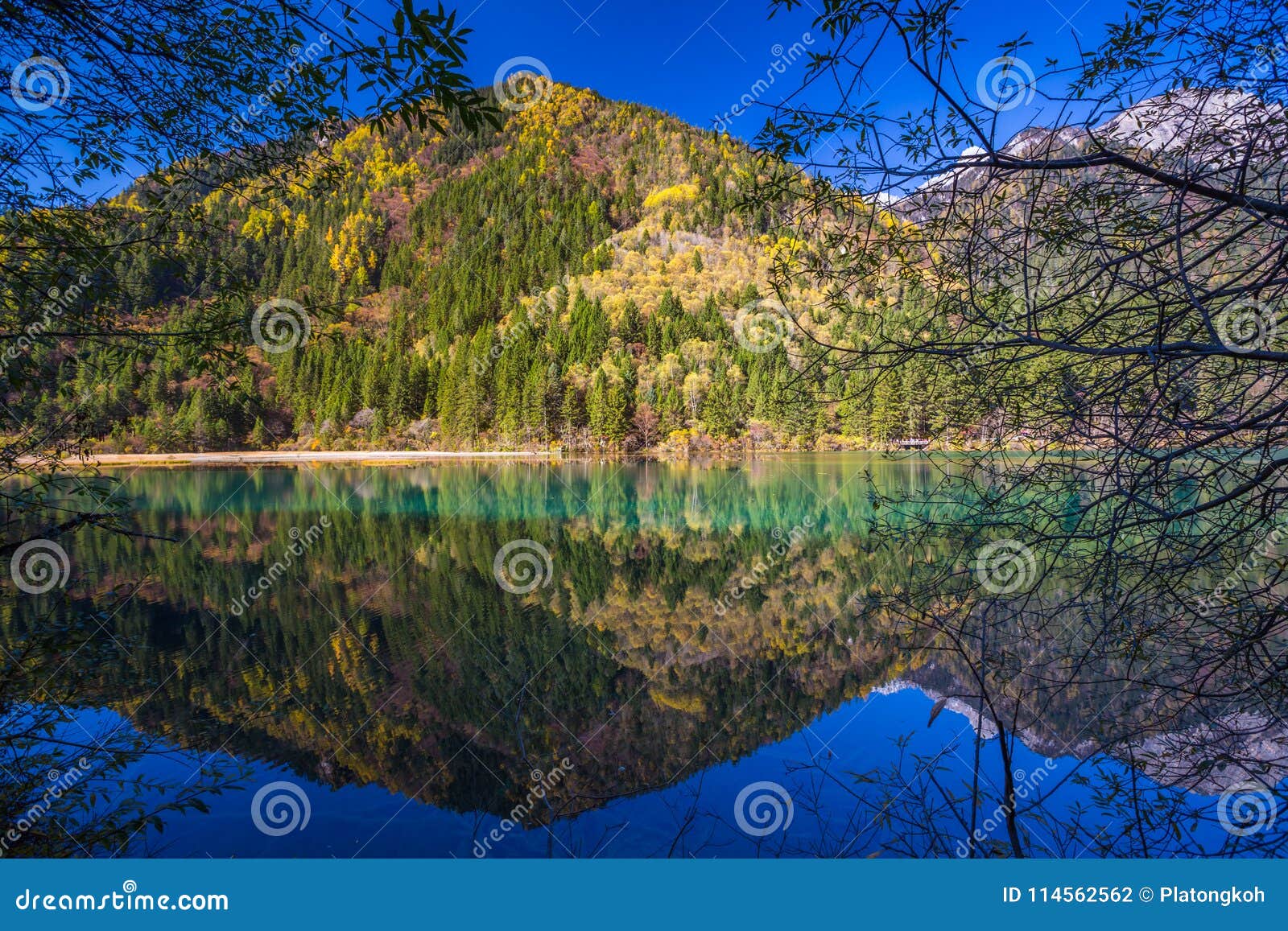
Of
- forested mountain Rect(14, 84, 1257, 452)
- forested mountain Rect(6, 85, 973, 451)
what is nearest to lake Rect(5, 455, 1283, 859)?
forested mountain Rect(14, 84, 1257, 452)

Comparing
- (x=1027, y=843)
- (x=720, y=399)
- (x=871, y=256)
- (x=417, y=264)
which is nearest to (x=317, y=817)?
(x=1027, y=843)

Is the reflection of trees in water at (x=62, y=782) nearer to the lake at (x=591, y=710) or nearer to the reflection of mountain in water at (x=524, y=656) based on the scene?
the lake at (x=591, y=710)

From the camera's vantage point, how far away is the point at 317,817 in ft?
18.3

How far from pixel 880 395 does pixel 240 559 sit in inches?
628

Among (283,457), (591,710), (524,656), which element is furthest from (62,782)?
(283,457)

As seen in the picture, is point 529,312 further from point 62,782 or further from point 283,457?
point 62,782

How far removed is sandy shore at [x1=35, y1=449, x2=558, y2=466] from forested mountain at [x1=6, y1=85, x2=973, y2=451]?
4.90 ft

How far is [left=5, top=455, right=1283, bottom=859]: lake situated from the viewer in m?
4.83

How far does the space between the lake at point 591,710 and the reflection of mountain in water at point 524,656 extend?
2.0 inches

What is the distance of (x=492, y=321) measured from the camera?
9050 centimetres

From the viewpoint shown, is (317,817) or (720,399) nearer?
(317,817)

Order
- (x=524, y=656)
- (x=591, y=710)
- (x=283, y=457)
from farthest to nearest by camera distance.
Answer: (x=283, y=457) < (x=524, y=656) < (x=591, y=710)

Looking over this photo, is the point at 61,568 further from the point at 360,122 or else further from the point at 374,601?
the point at 360,122

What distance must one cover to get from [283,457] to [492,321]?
1522 inches
